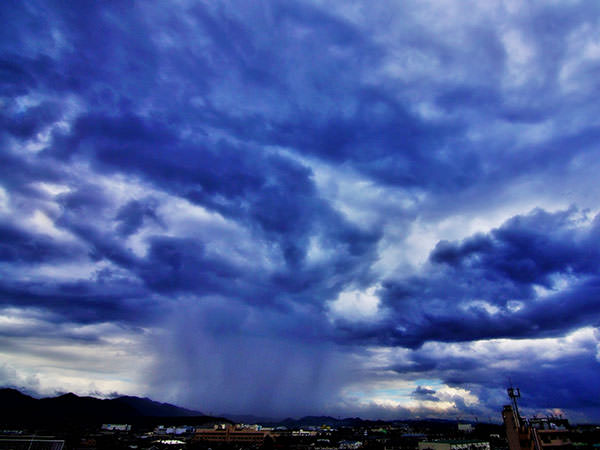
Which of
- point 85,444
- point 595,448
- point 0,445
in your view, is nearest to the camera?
point 0,445

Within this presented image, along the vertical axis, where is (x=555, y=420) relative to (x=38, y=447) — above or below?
above

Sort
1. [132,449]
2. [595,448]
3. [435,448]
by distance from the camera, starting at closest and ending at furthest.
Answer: [595,448], [435,448], [132,449]

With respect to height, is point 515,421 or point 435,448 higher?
point 515,421

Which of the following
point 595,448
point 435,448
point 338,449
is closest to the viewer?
point 595,448

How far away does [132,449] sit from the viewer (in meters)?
171

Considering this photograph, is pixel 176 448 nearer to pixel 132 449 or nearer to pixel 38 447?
pixel 132 449

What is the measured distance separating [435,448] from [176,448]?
432 ft

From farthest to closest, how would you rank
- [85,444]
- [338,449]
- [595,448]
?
[338,449]
[85,444]
[595,448]

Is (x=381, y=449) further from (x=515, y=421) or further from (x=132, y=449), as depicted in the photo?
(x=515, y=421)

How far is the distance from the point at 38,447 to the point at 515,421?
82453 millimetres

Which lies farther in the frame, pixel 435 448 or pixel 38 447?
pixel 435 448

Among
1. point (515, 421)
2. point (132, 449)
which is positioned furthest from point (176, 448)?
point (515, 421)

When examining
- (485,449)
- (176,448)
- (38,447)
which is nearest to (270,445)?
(176,448)

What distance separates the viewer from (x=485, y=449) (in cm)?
16250
